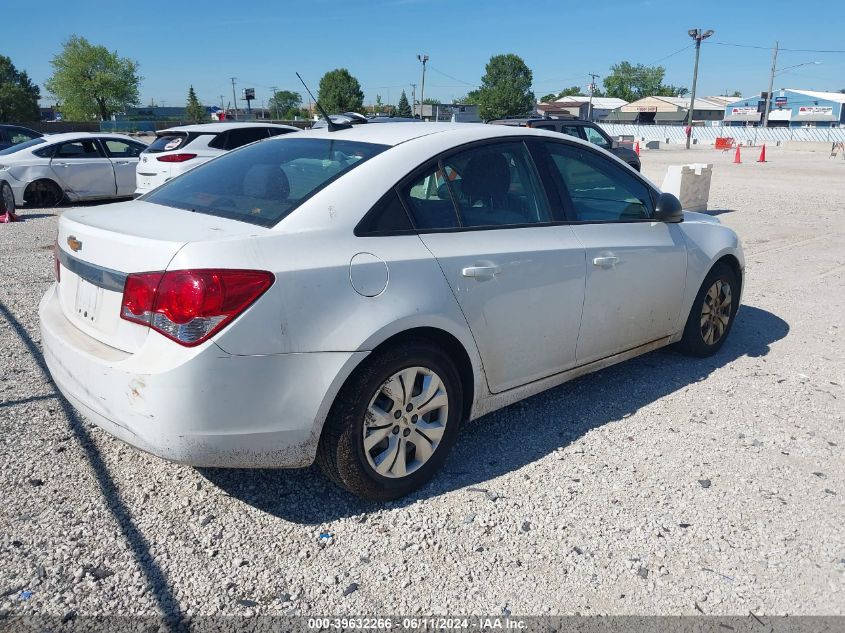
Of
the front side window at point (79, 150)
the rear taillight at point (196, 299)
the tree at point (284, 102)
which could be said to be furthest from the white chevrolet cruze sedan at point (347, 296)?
the tree at point (284, 102)

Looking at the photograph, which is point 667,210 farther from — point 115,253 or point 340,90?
point 340,90

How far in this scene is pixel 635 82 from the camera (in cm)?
15700

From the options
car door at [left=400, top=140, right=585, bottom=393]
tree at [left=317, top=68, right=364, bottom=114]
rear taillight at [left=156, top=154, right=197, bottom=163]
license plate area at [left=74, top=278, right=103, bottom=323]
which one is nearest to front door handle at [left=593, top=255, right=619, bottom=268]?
car door at [left=400, top=140, right=585, bottom=393]

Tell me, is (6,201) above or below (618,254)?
below

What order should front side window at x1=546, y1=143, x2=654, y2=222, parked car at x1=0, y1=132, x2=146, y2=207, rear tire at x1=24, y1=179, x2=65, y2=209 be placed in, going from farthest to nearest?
rear tire at x1=24, y1=179, x2=65, y2=209 → parked car at x1=0, y1=132, x2=146, y2=207 → front side window at x1=546, y1=143, x2=654, y2=222

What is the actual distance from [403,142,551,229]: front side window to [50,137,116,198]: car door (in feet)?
39.2

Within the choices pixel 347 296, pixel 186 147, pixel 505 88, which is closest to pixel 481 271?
pixel 347 296

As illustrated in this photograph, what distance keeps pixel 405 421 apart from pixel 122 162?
41.5 ft

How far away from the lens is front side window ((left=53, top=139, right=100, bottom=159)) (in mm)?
13172

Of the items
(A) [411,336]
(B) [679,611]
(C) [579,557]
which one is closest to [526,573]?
(C) [579,557]

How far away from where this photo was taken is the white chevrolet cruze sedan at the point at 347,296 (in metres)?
2.63

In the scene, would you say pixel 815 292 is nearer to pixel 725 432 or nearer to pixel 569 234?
pixel 725 432

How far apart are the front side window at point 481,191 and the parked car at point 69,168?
11.8m

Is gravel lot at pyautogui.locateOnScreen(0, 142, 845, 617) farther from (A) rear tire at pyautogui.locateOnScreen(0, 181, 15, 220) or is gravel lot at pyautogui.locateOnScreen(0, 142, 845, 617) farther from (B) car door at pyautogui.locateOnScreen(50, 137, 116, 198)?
(B) car door at pyautogui.locateOnScreen(50, 137, 116, 198)
